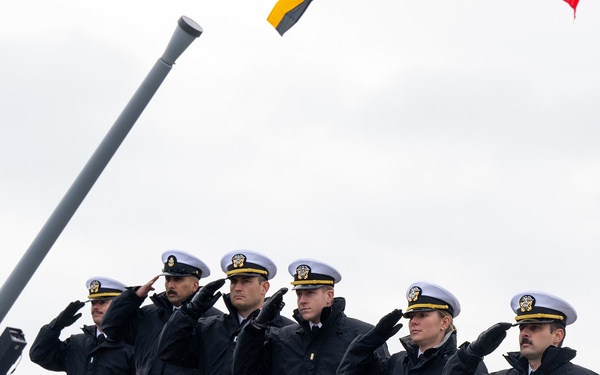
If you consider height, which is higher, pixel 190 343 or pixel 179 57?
pixel 179 57

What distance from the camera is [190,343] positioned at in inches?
556

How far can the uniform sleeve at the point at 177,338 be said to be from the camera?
1399cm

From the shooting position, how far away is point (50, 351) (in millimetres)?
16750

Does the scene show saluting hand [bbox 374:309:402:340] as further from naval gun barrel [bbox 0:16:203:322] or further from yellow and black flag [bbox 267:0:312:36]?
naval gun barrel [bbox 0:16:203:322]

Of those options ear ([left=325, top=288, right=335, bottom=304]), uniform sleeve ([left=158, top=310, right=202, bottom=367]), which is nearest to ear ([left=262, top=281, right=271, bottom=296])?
uniform sleeve ([left=158, top=310, right=202, bottom=367])

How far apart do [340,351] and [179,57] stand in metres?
4.39

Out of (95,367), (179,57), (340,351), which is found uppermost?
(179,57)

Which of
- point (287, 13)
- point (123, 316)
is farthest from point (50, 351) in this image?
point (287, 13)

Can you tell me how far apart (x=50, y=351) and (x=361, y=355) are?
18.7 ft

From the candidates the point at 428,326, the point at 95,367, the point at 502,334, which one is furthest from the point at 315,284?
the point at 95,367

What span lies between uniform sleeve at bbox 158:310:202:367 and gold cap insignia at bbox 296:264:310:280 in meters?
1.40

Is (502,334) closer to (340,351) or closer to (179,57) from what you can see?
(340,351)

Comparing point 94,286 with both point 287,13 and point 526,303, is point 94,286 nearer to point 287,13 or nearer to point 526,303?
point 287,13

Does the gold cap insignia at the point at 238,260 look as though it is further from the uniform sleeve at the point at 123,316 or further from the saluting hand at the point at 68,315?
the saluting hand at the point at 68,315
